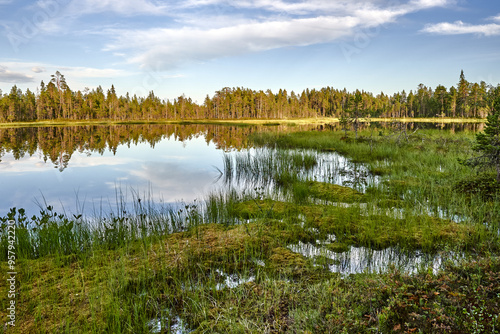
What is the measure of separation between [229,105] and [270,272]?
128 metres

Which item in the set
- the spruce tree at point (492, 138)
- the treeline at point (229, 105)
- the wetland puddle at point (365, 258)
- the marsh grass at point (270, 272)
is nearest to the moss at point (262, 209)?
the marsh grass at point (270, 272)

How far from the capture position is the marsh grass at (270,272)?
356cm

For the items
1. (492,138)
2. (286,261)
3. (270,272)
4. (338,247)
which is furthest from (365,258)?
(492,138)

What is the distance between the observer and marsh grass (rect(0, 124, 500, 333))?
3557 mm

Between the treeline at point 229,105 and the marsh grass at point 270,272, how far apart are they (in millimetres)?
78267

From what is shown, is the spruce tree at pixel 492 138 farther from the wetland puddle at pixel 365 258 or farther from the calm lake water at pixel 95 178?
the calm lake water at pixel 95 178

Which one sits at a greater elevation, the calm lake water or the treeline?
the treeline

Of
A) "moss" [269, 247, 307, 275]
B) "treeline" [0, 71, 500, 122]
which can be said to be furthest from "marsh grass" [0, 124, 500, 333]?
"treeline" [0, 71, 500, 122]

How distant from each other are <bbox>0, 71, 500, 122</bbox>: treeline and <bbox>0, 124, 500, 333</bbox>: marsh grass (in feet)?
257

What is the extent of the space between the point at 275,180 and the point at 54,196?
9.88 m

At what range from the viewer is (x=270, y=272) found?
511cm

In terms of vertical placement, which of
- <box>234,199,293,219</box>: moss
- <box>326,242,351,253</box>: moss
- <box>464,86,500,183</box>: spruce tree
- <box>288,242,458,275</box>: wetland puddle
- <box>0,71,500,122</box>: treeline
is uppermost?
<box>0,71,500,122</box>: treeline

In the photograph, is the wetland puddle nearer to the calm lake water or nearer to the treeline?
the calm lake water

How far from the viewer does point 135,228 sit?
7.13 meters
